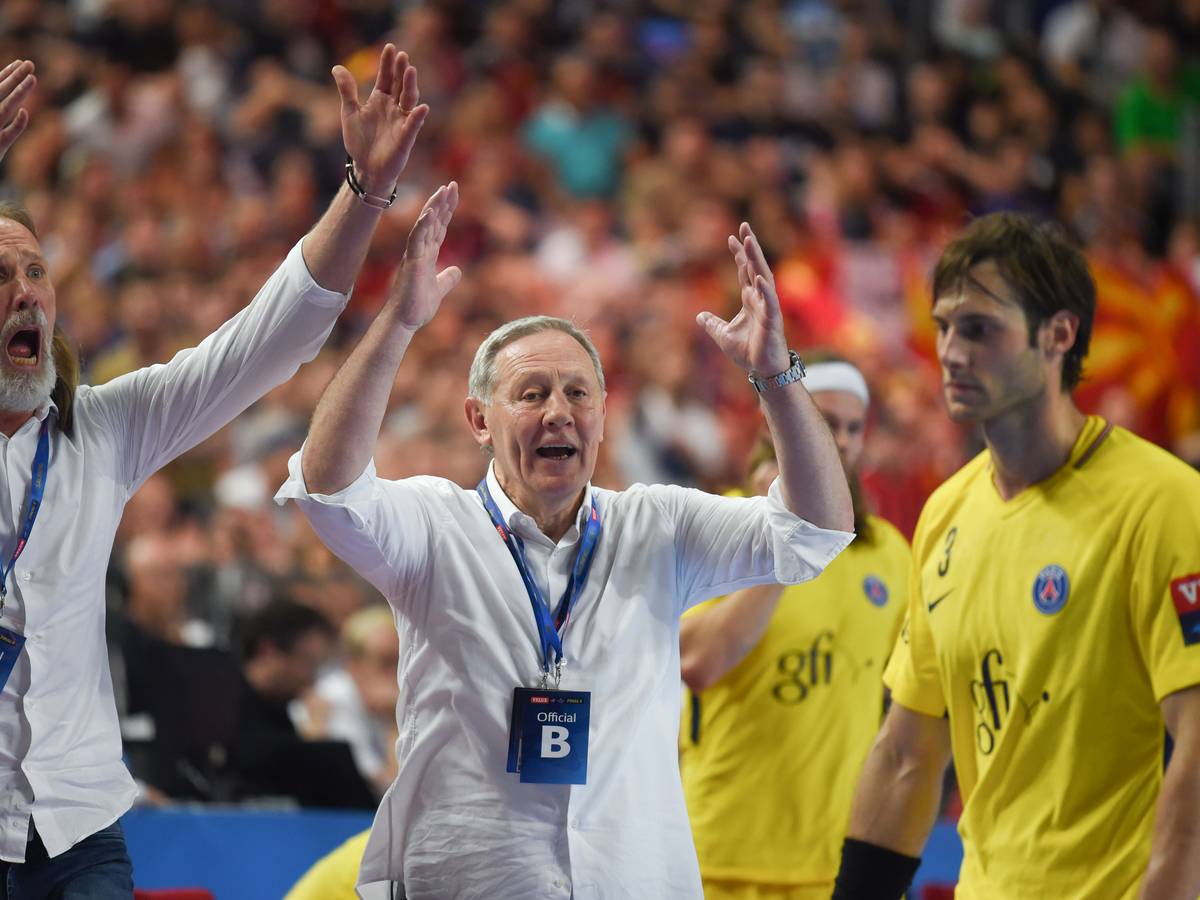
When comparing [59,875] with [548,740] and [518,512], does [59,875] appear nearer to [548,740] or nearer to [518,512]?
[548,740]

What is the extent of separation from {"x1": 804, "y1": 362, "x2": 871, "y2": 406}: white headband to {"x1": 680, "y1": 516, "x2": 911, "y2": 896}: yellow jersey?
50cm

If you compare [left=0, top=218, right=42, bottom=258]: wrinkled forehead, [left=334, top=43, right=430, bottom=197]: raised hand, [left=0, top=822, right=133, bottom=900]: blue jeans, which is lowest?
[left=0, top=822, right=133, bottom=900]: blue jeans

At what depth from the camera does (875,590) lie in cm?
505

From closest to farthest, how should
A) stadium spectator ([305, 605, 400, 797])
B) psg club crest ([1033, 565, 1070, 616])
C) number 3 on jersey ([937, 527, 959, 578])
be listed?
psg club crest ([1033, 565, 1070, 616]), number 3 on jersey ([937, 527, 959, 578]), stadium spectator ([305, 605, 400, 797])

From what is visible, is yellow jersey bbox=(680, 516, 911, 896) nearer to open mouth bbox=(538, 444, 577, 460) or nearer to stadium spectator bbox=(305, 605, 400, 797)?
open mouth bbox=(538, 444, 577, 460)

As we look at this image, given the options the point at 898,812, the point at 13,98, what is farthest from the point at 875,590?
the point at 13,98

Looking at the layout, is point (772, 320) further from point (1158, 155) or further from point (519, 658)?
point (1158, 155)

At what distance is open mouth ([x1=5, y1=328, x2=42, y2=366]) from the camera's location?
354cm

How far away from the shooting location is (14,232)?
3.66 meters

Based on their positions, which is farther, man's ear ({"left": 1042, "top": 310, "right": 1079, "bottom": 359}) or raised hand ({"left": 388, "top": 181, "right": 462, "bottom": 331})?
man's ear ({"left": 1042, "top": 310, "right": 1079, "bottom": 359})

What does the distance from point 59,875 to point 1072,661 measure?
2150 millimetres

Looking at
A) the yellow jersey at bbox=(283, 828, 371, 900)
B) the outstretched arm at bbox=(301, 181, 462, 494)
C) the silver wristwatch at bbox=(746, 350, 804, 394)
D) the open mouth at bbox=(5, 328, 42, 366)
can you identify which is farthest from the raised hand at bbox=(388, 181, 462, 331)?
the yellow jersey at bbox=(283, 828, 371, 900)

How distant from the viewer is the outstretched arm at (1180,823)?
3416mm

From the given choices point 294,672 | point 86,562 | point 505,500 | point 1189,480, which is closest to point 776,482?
point 505,500
